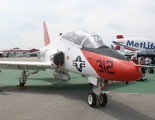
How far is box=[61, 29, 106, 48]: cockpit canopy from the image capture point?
5.53m

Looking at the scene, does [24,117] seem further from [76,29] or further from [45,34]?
[45,34]

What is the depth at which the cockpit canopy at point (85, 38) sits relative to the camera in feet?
18.1

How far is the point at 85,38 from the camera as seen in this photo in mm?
5922

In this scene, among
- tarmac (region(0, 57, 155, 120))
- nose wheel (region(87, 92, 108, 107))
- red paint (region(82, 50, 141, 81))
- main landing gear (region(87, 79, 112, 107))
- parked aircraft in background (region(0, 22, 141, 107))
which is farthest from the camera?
nose wheel (region(87, 92, 108, 107))

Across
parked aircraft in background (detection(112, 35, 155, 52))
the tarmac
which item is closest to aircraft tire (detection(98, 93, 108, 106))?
the tarmac

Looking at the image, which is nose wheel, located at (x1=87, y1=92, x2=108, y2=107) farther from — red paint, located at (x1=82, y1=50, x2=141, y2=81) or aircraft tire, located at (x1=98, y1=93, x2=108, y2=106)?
red paint, located at (x1=82, y1=50, x2=141, y2=81)

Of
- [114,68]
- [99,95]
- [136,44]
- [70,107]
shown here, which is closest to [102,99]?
[99,95]

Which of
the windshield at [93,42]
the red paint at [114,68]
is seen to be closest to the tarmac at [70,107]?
the red paint at [114,68]

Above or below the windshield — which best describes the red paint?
below

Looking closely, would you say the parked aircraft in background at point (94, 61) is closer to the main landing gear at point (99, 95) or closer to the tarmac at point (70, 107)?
the main landing gear at point (99, 95)

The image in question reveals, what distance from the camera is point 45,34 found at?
13430 millimetres

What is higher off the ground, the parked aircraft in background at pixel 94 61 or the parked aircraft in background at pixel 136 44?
the parked aircraft in background at pixel 136 44

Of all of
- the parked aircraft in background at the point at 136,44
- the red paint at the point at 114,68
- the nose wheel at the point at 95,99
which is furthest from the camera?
the parked aircraft in background at the point at 136,44

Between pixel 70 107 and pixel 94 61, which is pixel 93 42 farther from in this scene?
pixel 70 107
